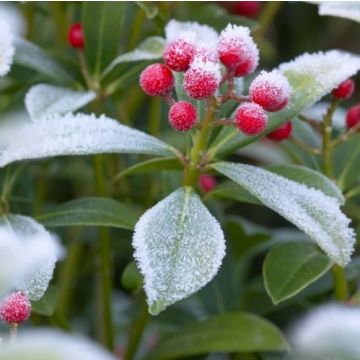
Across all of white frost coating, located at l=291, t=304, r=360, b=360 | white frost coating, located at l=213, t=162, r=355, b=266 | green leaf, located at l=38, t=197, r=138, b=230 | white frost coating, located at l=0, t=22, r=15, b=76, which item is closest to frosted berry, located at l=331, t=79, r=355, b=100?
white frost coating, located at l=213, t=162, r=355, b=266

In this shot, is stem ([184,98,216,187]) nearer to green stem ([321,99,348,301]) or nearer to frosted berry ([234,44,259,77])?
frosted berry ([234,44,259,77])

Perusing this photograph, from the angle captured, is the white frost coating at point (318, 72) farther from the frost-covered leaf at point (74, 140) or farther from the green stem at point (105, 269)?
the green stem at point (105, 269)

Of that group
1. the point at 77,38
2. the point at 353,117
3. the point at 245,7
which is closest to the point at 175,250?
the point at 353,117

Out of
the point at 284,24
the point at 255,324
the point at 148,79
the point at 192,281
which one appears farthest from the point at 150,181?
the point at 284,24

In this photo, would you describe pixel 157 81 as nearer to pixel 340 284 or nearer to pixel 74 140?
pixel 74 140

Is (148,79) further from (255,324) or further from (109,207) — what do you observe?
(255,324)

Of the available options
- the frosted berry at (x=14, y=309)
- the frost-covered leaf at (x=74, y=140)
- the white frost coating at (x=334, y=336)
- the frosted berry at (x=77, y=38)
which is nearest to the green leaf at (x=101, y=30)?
the frosted berry at (x=77, y=38)

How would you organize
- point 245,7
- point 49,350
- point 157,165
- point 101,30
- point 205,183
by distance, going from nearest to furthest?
point 49,350, point 157,165, point 101,30, point 205,183, point 245,7

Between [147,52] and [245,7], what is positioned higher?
[147,52]
